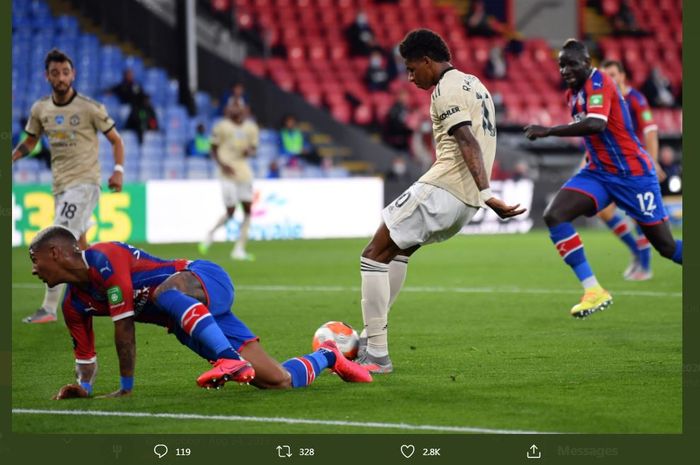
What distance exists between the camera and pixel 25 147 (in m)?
10.5

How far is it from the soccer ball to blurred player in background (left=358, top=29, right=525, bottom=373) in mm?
142

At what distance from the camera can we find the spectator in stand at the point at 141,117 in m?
23.0

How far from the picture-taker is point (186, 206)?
21.4 metres

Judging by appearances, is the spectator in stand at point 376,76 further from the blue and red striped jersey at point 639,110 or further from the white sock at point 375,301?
the white sock at point 375,301

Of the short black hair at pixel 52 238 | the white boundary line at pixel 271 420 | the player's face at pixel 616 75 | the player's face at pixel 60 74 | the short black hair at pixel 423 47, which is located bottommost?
the white boundary line at pixel 271 420

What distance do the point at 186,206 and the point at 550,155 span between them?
35.8 feet

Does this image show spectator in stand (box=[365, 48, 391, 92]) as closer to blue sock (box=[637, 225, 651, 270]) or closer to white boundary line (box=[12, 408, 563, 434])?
blue sock (box=[637, 225, 651, 270])

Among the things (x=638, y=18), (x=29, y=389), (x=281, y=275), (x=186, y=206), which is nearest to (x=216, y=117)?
(x=186, y=206)

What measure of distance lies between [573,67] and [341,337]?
3.32 m

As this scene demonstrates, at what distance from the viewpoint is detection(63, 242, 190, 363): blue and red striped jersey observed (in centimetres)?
619

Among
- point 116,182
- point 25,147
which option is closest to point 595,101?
point 116,182

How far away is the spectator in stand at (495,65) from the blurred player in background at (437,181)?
2374cm
